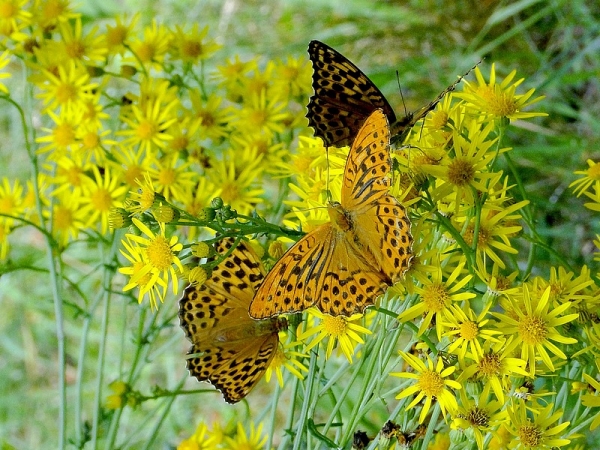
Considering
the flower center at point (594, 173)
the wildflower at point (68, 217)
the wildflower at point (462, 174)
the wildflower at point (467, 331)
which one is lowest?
the wildflower at point (467, 331)

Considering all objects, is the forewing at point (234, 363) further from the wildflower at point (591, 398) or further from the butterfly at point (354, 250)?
the wildflower at point (591, 398)

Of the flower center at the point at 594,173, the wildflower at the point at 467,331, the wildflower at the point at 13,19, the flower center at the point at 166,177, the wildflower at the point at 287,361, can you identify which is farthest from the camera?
the wildflower at the point at 13,19

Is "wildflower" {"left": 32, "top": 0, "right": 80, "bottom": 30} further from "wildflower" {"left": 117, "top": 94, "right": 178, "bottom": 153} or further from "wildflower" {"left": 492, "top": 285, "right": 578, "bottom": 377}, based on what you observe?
"wildflower" {"left": 492, "top": 285, "right": 578, "bottom": 377}

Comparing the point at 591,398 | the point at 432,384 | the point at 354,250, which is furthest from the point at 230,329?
the point at 591,398

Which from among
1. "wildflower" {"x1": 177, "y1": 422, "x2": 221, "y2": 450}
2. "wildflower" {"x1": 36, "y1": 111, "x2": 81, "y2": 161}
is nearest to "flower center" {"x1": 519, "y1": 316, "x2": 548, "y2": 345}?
"wildflower" {"x1": 177, "y1": 422, "x2": 221, "y2": 450}

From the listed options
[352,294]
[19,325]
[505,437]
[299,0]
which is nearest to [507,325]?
[505,437]

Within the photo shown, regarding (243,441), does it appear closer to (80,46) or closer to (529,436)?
(529,436)

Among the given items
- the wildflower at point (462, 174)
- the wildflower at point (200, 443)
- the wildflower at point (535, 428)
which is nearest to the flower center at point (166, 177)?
the wildflower at point (200, 443)
